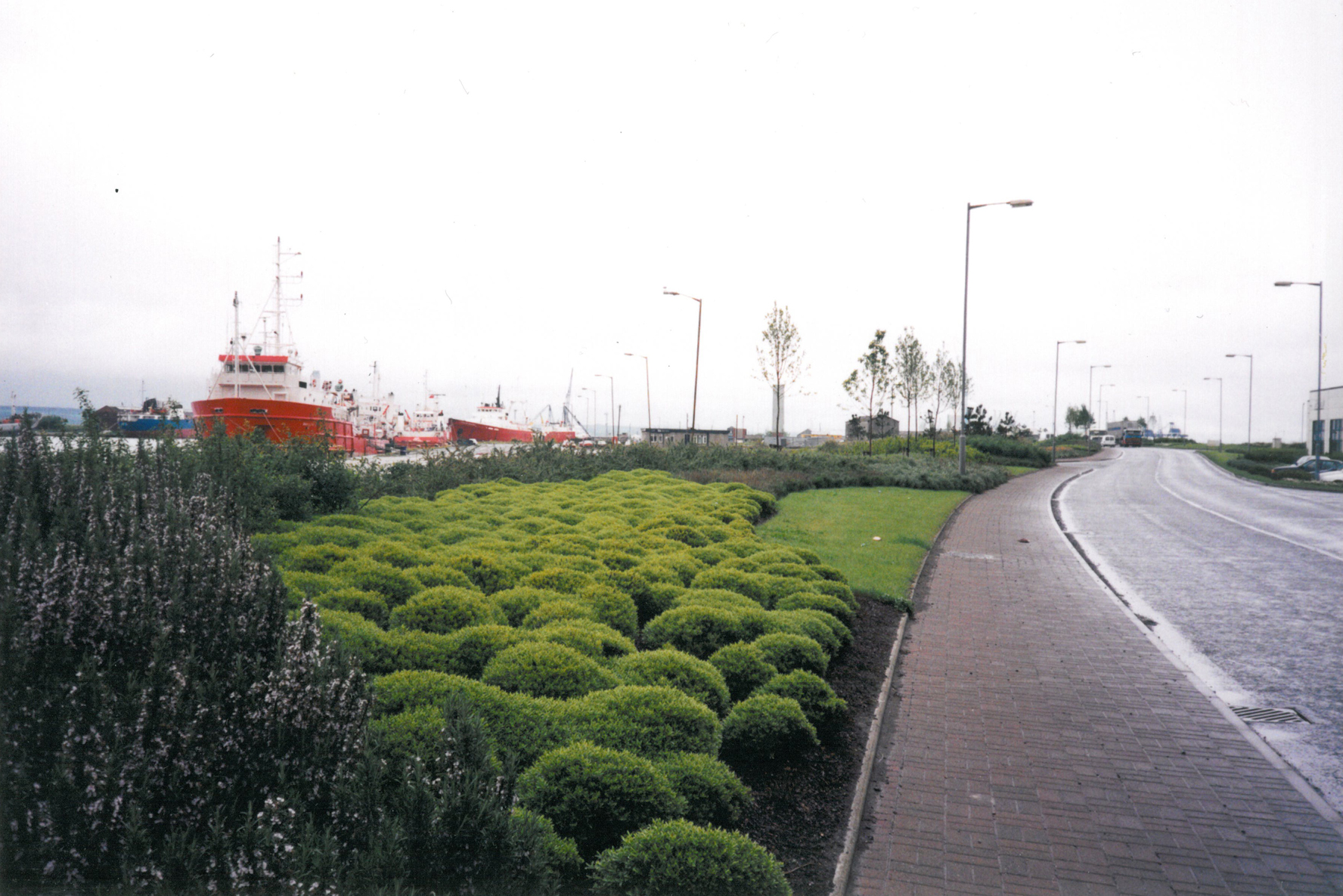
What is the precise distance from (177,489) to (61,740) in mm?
3754

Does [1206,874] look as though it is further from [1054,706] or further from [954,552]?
[954,552]

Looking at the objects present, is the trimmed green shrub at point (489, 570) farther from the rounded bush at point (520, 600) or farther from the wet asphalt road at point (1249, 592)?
the wet asphalt road at point (1249, 592)

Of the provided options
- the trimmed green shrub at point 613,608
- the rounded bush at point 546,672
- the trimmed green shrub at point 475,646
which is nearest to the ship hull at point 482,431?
the trimmed green shrub at point 613,608

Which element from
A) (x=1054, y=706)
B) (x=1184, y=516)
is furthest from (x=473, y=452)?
(x=1184, y=516)

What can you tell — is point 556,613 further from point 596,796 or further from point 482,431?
point 482,431

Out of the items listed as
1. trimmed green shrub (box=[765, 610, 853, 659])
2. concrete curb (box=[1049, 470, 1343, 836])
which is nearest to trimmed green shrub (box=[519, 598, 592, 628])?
trimmed green shrub (box=[765, 610, 853, 659])

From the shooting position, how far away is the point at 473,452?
19500 mm

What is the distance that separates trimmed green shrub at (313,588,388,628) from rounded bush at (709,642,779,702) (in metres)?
2.76

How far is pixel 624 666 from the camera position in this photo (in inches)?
206

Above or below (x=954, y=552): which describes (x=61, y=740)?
above

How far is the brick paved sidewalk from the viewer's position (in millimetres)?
3750

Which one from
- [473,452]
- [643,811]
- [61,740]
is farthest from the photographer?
[473,452]

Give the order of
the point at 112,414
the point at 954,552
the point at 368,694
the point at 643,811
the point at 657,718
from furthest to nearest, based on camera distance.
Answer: the point at 954,552, the point at 112,414, the point at 657,718, the point at 643,811, the point at 368,694

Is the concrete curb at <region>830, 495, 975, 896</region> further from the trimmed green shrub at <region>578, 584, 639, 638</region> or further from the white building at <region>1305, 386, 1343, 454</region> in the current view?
the white building at <region>1305, 386, 1343, 454</region>
